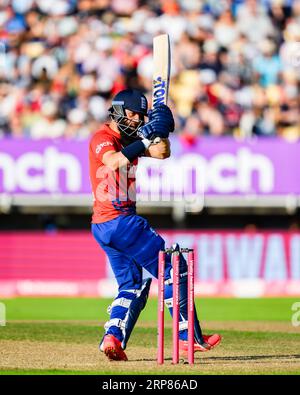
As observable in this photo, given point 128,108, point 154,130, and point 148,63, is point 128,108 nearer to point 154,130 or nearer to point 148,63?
point 154,130

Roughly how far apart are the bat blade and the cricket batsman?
0.20m

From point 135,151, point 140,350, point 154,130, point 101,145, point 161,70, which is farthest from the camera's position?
point 140,350

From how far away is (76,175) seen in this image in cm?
1861

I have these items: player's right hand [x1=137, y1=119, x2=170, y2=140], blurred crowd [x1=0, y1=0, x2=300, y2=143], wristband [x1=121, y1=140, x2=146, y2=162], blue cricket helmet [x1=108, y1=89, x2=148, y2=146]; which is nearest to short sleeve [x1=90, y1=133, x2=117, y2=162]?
blue cricket helmet [x1=108, y1=89, x2=148, y2=146]

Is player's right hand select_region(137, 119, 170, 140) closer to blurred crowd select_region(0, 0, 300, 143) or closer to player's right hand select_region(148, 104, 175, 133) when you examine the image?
player's right hand select_region(148, 104, 175, 133)

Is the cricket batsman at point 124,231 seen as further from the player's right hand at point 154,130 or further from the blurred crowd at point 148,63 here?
the blurred crowd at point 148,63

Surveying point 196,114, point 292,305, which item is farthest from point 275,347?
point 196,114

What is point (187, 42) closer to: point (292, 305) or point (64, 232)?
point (64, 232)

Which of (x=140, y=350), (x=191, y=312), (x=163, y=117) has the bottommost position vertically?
(x=140, y=350)

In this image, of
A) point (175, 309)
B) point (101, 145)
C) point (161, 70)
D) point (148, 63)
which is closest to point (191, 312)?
point (175, 309)

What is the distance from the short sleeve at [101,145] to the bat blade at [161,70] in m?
0.47

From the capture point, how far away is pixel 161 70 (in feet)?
27.8

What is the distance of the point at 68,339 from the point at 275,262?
29.0 feet

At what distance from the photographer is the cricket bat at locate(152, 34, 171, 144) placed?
836 centimetres
